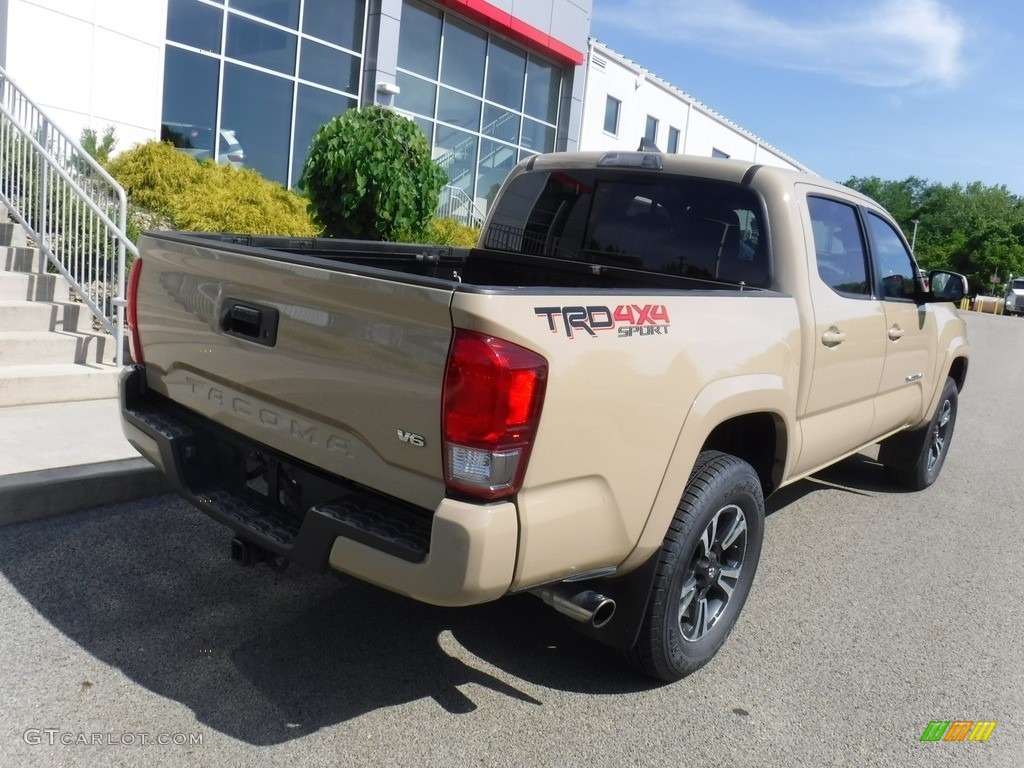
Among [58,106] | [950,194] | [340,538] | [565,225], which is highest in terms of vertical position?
[950,194]

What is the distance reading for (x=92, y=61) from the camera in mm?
10922

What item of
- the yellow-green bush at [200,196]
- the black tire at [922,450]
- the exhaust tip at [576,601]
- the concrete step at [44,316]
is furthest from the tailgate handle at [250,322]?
the yellow-green bush at [200,196]

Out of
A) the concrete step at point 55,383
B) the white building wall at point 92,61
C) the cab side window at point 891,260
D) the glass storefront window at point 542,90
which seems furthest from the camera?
the glass storefront window at point 542,90

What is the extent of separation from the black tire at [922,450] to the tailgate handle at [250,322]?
4772 millimetres

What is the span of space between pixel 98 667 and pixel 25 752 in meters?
0.47

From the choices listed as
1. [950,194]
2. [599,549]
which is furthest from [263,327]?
[950,194]

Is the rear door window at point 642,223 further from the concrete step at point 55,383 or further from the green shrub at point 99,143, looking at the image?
the green shrub at point 99,143

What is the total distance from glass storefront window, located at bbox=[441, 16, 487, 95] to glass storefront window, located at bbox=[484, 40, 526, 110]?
1.06 feet

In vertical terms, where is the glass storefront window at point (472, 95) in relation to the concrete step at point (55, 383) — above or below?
above

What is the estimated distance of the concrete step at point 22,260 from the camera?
6844mm

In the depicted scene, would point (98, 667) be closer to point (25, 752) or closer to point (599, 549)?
point (25, 752)

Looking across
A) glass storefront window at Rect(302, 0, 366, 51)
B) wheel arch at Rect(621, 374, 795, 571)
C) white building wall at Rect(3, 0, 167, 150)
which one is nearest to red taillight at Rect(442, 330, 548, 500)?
wheel arch at Rect(621, 374, 795, 571)

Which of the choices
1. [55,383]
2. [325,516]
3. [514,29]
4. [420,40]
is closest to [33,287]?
[55,383]

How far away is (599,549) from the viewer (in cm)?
273
